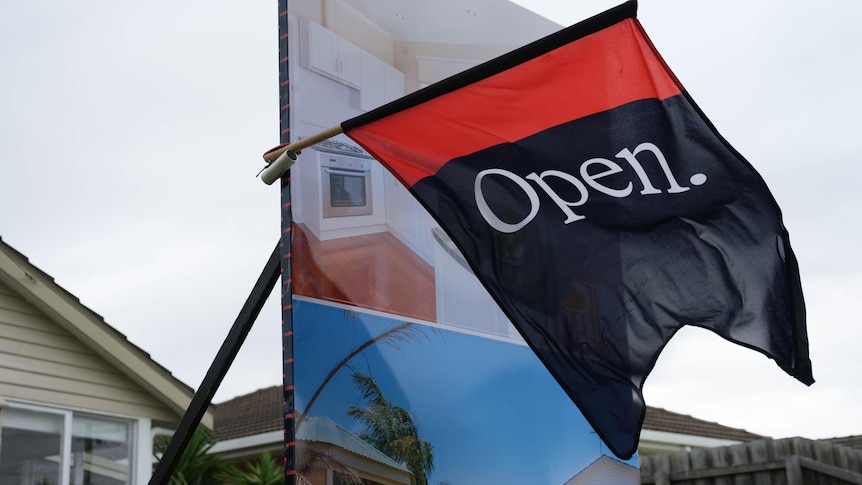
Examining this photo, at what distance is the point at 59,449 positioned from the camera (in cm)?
942

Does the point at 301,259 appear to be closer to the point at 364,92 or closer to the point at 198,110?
the point at 364,92

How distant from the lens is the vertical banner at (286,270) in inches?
164

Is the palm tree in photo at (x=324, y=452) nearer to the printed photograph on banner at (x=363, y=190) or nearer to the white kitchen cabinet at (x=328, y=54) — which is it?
the printed photograph on banner at (x=363, y=190)

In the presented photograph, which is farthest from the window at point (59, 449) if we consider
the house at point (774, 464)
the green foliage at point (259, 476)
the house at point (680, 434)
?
the house at point (680, 434)

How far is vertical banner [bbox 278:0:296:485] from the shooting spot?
164 inches

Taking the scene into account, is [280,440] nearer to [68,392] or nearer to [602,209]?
[68,392]

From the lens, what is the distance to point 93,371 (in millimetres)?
10164

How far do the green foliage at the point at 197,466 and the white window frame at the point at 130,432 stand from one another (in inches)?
114

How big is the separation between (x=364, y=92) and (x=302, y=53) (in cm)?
39

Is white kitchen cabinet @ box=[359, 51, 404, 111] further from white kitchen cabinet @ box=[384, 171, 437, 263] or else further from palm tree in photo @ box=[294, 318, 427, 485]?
palm tree in photo @ box=[294, 318, 427, 485]

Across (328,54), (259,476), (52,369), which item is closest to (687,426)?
(259,476)

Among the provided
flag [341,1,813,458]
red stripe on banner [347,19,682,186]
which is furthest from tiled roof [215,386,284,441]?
flag [341,1,813,458]

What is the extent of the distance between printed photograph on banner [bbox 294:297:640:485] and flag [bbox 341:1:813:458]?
0.85 m

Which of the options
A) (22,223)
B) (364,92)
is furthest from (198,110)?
(364,92)
